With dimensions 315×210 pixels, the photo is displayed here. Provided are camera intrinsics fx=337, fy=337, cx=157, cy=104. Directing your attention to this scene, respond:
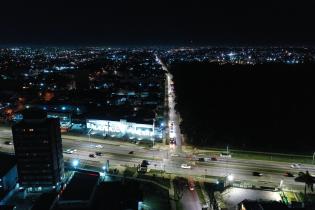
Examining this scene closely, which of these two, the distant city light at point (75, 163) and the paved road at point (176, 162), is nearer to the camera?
the paved road at point (176, 162)

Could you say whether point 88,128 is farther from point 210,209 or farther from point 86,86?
point 86,86

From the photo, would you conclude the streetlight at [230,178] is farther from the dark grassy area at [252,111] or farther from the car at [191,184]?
the dark grassy area at [252,111]

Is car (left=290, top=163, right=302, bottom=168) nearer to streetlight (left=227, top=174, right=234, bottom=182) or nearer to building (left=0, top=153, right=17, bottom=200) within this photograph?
streetlight (left=227, top=174, right=234, bottom=182)

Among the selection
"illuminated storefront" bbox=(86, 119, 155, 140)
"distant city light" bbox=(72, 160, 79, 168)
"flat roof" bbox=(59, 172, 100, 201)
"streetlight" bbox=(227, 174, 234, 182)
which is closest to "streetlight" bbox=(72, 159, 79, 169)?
"distant city light" bbox=(72, 160, 79, 168)

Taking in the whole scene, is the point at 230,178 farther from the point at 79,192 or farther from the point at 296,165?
the point at 79,192

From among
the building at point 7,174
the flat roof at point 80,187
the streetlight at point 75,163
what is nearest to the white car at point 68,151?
the streetlight at point 75,163
